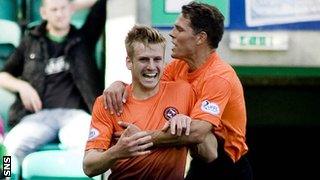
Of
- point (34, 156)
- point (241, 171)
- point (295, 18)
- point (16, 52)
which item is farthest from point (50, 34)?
point (241, 171)

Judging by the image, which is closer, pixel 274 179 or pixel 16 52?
pixel 16 52

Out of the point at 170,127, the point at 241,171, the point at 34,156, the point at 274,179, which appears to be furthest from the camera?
the point at 274,179

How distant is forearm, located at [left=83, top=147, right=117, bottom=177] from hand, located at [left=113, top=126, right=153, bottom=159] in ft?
0.14

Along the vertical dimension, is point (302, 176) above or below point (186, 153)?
below

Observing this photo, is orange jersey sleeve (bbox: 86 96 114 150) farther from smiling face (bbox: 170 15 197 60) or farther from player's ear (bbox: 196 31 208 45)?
player's ear (bbox: 196 31 208 45)

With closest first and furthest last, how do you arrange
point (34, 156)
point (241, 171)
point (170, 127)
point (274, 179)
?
1. point (170, 127)
2. point (241, 171)
3. point (34, 156)
4. point (274, 179)

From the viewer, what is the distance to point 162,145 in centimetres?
496

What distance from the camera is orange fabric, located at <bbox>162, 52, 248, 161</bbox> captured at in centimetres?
507

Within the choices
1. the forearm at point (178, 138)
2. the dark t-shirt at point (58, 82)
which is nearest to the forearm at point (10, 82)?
the dark t-shirt at point (58, 82)

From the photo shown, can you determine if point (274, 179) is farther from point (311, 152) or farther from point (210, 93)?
point (210, 93)

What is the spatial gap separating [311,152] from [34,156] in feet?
12.4

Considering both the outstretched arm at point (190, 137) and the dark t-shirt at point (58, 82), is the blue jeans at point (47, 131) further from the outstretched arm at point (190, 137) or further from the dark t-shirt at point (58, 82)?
the outstretched arm at point (190, 137)

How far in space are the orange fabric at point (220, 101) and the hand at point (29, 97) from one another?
297 centimetres

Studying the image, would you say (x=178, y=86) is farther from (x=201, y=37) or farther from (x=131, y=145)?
(x=131, y=145)
